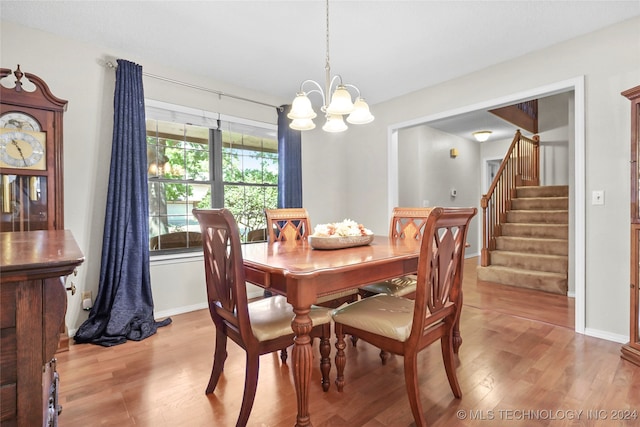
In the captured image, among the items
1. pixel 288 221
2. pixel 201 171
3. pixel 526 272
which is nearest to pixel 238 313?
pixel 288 221

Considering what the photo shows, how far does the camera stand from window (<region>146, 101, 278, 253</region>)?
121 inches

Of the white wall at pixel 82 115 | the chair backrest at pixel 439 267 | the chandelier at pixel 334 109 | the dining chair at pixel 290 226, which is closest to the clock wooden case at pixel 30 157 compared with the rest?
the white wall at pixel 82 115

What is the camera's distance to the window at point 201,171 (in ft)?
10.1

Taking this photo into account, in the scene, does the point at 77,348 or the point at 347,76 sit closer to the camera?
the point at 77,348

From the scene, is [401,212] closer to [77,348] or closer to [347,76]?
[347,76]

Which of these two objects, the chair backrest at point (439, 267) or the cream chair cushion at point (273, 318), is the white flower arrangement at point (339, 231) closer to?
the cream chair cushion at point (273, 318)

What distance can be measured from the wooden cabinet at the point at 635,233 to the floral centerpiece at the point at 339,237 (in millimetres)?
1768

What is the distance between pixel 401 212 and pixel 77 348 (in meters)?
2.76

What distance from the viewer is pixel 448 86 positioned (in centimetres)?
336

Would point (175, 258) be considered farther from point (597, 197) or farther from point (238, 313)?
point (597, 197)

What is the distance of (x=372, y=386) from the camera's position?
5.89ft

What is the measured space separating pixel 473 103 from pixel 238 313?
304 cm

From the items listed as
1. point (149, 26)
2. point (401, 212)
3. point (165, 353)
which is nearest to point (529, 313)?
point (401, 212)

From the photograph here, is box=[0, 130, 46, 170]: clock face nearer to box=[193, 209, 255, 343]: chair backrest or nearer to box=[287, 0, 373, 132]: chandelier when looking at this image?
box=[193, 209, 255, 343]: chair backrest
